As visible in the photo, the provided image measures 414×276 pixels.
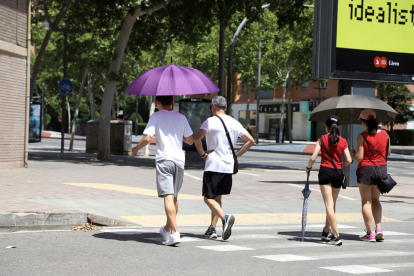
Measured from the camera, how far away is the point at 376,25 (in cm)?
1477

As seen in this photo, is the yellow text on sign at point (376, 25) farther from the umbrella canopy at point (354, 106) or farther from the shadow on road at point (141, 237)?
the shadow on road at point (141, 237)

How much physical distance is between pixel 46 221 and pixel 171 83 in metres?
2.67

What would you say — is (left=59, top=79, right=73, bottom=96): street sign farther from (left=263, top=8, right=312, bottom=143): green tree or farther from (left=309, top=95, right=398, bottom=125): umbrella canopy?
(left=263, top=8, right=312, bottom=143): green tree

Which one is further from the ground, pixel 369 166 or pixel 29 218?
pixel 369 166

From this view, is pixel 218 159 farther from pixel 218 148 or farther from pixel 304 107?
pixel 304 107

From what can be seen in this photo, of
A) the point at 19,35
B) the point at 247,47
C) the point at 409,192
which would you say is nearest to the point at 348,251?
the point at 409,192

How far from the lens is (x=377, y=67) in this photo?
14.8 meters

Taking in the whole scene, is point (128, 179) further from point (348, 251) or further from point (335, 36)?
point (348, 251)

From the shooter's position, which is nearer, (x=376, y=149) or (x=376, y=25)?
(x=376, y=149)

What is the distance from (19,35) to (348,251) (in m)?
12.1

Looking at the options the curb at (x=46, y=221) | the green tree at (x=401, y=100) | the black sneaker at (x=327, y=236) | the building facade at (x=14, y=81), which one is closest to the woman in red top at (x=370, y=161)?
the black sneaker at (x=327, y=236)

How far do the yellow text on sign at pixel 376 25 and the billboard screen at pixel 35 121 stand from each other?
52.8ft

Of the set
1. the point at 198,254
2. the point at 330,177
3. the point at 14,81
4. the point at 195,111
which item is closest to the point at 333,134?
the point at 330,177

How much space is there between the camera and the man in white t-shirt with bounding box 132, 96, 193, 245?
6805mm
